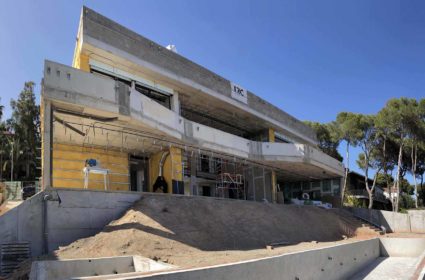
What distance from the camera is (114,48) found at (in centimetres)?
1839

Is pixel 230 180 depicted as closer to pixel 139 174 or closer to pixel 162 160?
pixel 139 174

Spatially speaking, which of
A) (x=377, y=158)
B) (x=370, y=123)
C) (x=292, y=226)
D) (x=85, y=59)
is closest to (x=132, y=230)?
(x=85, y=59)

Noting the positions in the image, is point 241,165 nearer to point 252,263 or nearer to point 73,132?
point 73,132

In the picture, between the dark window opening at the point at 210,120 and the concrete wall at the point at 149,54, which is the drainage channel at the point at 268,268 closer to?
the concrete wall at the point at 149,54

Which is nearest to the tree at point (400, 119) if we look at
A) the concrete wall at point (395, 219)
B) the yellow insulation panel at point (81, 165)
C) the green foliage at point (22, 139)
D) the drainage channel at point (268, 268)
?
the concrete wall at point (395, 219)

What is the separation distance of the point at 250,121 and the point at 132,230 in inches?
743

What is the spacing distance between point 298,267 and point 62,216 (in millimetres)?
7923

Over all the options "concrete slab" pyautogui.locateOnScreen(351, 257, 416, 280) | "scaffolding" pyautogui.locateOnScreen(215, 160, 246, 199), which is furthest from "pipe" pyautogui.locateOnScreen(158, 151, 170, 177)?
"concrete slab" pyautogui.locateOnScreen(351, 257, 416, 280)

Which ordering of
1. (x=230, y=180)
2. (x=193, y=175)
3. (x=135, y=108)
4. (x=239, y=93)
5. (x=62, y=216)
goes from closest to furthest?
(x=62, y=216)
(x=135, y=108)
(x=193, y=175)
(x=239, y=93)
(x=230, y=180)

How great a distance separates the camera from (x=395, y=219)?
3184 cm

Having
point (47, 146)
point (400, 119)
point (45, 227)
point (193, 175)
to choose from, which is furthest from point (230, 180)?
point (400, 119)

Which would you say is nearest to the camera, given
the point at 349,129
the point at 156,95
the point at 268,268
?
the point at 268,268

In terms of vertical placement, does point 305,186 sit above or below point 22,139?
below

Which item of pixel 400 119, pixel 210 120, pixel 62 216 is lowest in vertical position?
pixel 62 216
